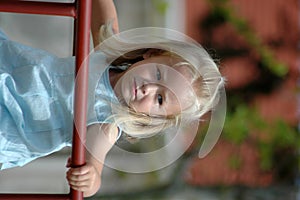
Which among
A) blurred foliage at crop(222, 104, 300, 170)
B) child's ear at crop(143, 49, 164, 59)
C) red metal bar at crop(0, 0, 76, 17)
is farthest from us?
blurred foliage at crop(222, 104, 300, 170)

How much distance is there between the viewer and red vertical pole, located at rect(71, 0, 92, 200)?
2.09 feet

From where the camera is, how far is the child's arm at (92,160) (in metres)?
0.67

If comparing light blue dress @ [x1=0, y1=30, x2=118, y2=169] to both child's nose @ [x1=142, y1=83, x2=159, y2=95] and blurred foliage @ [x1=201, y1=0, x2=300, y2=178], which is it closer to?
child's nose @ [x1=142, y1=83, x2=159, y2=95]

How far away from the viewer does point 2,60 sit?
2.49 feet

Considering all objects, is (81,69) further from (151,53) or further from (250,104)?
(250,104)

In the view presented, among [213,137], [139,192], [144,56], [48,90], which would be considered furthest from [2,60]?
[139,192]

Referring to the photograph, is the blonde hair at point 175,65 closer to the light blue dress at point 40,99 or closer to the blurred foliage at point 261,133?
the light blue dress at point 40,99

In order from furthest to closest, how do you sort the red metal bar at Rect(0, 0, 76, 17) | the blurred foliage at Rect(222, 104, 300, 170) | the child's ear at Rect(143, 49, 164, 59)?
the blurred foliage at Rect(222, 104, 300, 170)
the child's ear at Rect(143, 49, 164, 59)
the red metal bar at Rect(0, 0, 76, 17)

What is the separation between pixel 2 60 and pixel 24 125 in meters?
0.09

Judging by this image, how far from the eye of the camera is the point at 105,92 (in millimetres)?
739

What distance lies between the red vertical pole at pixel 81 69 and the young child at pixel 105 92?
6 centimetres

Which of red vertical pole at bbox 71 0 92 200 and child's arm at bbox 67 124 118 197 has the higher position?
red vertical pole at bbox 71 0 92 200

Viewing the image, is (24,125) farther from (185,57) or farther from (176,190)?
(176,190)

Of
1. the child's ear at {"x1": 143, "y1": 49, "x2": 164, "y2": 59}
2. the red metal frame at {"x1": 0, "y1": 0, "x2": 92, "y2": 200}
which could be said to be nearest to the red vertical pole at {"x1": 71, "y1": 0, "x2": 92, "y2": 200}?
the red metal frame at {"x1": 0, "y1": 0, "x2": 92, "y2": 200}
